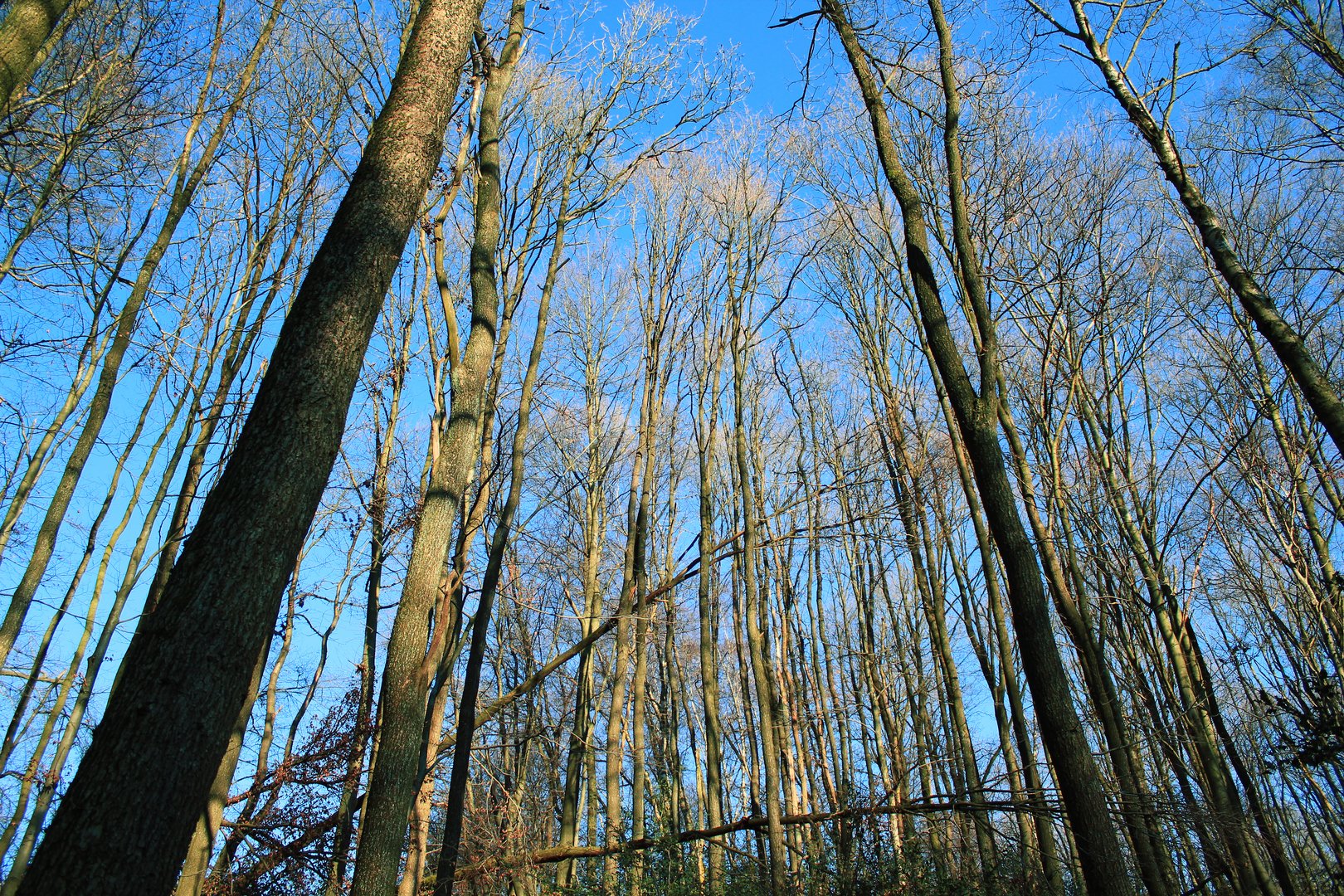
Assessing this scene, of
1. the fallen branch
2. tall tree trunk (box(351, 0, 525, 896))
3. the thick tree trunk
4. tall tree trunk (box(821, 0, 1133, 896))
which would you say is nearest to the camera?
the thick tree trunk

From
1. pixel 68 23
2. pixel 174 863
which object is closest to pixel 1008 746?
pixel 174 863

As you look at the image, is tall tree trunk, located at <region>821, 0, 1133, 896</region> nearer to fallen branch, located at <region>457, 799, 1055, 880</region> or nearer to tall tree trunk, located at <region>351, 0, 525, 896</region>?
fallen branch, located at <region>457, 799, 1055, 880</region>

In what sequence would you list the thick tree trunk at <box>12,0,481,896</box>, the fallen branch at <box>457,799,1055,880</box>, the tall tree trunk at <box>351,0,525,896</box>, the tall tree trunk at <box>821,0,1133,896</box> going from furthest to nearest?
the fallen branch at <box>457,799,1055,880</box> < the tall tree trunk at <box>351,0,525,896</box> < the tall tree trunk at <box>821,0,1133,896</box> < the thick tree trunk at <box>12,0,481,896</box>

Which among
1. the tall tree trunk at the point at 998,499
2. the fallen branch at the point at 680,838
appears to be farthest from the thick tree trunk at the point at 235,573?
the fallen branch at the point at 680,838

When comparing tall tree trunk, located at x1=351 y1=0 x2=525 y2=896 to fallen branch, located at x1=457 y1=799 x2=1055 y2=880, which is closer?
tall tree trunk, located at x1=351 y1=0 x2=525 y2=896

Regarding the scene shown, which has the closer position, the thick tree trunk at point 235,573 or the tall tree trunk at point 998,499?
the thick tree trunk at point 235,573

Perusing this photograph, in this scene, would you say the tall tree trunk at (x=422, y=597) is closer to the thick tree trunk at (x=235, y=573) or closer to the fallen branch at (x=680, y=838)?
the fallen branch at (x=680, y=838)

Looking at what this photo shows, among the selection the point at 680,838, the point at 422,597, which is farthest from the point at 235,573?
the point at 680,838

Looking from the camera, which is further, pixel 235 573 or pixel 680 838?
pixel 680 838

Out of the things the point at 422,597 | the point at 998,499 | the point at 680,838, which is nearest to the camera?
the point at 998,499

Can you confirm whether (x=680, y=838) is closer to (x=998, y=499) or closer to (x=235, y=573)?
(x=998, y=499)

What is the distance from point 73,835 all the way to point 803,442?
9174mm

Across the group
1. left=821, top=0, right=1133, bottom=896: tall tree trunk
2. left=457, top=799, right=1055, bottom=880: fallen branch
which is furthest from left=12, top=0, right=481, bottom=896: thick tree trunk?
left=457, top=799, right=1055, bottom=880: fallen branch

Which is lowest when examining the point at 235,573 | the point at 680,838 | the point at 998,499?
the point at 680,838
